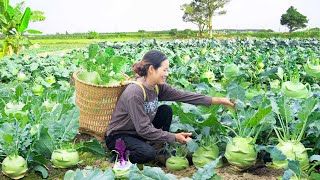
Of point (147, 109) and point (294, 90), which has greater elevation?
point (294, 90)

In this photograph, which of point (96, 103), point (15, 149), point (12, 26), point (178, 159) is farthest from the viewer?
point (12, 26)

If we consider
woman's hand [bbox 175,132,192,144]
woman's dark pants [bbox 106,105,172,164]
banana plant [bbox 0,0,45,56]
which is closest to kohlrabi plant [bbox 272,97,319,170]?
woman's hand [bbox 175,132,192,144]

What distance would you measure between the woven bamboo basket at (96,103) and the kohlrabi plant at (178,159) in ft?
2.87

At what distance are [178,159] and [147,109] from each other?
1.70ft

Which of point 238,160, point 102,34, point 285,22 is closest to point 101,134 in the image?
point 238,160

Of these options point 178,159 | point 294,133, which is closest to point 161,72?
point 178,159

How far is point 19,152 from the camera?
3.46m

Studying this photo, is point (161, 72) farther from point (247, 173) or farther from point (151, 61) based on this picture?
point (247, 173)

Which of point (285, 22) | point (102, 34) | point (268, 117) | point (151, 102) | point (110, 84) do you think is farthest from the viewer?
point (285, 22)

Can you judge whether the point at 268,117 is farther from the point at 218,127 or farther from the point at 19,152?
the point at 19,152

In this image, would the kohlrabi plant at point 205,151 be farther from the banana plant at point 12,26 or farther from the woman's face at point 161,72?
the banana plant at point 12,26

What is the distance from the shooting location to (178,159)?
346 cm

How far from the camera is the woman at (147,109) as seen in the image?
347 centimetres

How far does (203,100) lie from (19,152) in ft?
5.05
